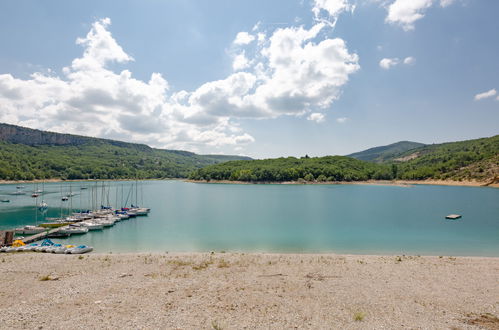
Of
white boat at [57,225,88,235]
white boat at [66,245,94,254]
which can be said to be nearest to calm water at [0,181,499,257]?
white boat at [57,225,88,235]

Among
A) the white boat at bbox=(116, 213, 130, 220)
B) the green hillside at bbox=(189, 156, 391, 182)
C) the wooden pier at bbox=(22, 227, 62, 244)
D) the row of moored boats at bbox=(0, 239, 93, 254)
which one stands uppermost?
the green hillside at bbox=(189, 156, 391, 182)

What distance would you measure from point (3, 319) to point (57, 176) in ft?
604

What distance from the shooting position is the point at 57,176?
530 ft

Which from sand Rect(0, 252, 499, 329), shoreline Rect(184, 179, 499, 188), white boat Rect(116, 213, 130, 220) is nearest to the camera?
sand Rect(0, 252, 499, 329)

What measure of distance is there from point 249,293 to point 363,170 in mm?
163524

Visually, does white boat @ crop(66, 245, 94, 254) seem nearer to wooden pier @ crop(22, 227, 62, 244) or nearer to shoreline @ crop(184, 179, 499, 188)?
wooden pier @ crop(22, 227, 62, 244)

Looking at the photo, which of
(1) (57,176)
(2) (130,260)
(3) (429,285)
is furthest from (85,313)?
(1) (57,176)

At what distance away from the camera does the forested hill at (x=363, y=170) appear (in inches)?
4739

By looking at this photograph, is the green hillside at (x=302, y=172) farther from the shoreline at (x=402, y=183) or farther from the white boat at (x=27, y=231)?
the white boat at (x=27, y=231)

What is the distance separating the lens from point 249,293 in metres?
12.9

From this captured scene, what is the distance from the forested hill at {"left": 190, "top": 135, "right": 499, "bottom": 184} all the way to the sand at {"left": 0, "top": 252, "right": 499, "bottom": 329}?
11913 centimetres

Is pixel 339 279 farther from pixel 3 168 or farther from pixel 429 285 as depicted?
pixel 3 168

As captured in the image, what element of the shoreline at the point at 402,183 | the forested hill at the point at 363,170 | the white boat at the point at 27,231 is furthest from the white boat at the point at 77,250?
the forested hill at the point at 363,170

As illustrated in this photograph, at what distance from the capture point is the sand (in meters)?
10.1
